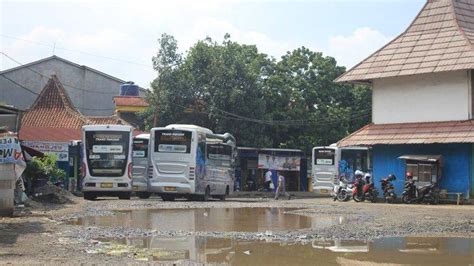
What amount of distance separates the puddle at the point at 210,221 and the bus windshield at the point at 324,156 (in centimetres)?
1812

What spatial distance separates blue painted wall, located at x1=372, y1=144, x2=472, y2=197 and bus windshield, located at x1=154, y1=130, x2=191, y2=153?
884 cm

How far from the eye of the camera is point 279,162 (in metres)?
41.2

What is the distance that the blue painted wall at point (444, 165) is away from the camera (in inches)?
993

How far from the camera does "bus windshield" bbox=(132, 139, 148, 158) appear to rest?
2977 cm

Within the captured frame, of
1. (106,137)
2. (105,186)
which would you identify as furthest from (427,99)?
(105,186)

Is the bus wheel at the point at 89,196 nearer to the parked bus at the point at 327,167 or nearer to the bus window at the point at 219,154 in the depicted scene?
the bus window at the point at 219,154

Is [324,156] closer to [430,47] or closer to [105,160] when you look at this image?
[430,47]

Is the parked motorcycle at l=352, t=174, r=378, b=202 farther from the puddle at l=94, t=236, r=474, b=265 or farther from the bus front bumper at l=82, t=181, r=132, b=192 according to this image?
the puddle at l=94, t=236, r=474, b=265

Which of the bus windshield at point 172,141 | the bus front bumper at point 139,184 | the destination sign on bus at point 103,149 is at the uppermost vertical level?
the bus windshield at point 172,141

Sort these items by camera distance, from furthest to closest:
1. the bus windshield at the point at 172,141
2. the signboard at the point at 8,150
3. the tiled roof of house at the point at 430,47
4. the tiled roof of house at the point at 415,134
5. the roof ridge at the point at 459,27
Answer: the bus windshield at the point at 172,141
the roof ridge at the point at 459,27
the tiled roof of house at the point at 430,47
the tiled roof of house at the point at 415,134
the signboard at the point at 8,150

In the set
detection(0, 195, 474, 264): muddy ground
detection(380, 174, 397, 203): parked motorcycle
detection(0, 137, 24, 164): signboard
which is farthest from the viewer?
detection(380, 174, 397, 203): parked motorcycle

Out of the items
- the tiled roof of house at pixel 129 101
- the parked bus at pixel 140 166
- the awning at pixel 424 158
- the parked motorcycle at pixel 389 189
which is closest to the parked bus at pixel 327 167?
the parked motorcycle at pixel 389 189

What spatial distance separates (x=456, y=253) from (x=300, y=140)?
3350cm

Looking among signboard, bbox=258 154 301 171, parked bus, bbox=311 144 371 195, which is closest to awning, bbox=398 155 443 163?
parked bus, bbox=311 144 371 195
